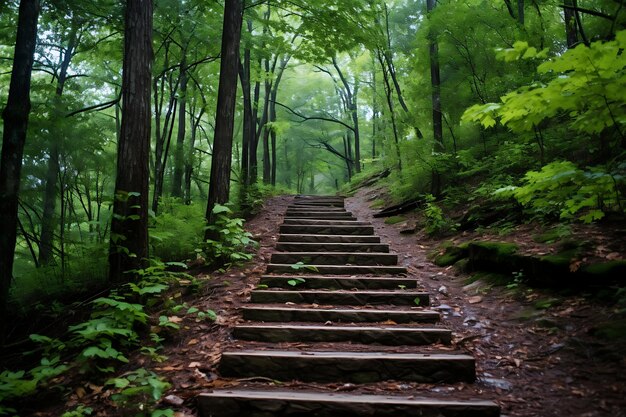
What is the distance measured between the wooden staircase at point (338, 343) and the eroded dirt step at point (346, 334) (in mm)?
11

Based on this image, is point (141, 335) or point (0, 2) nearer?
point (141, 335)

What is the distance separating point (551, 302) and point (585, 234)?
1.29 m

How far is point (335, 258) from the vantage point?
6160 millimetres

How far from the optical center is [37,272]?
258 inches

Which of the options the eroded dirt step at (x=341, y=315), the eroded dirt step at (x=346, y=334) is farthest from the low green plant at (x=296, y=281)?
the eroded dirt step at (x=346, y=334)

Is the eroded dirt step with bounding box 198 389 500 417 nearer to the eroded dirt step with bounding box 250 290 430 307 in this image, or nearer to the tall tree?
the eroded dirt step with bounding box 250 290 430 307

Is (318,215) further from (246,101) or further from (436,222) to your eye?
(246,101)

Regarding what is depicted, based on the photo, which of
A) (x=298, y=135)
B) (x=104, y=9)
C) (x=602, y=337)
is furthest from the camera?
(x=298, y=135)

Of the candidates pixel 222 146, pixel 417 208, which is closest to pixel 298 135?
pixel 417 208

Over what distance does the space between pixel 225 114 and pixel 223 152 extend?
2.51 feet

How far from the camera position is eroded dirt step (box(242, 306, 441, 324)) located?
170 inches

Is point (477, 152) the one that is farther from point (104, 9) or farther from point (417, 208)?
point (104, 9)

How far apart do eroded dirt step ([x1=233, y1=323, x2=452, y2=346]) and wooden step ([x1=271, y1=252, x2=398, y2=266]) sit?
2.11 m

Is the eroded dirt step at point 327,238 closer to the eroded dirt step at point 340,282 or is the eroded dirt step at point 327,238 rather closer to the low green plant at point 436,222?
the low green plant at point 436,222
